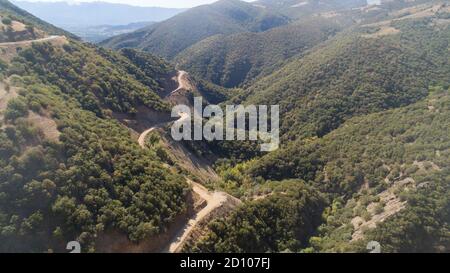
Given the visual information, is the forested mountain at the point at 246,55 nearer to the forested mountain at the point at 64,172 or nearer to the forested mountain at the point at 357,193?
the forested mountain at the point at 357,193

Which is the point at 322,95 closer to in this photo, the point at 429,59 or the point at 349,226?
the point at 429,59

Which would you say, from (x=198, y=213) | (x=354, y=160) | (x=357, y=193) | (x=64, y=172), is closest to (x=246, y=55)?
(x=354, y=160)

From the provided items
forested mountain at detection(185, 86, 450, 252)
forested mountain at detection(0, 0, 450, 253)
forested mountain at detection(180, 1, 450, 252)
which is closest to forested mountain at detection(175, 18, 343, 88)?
forested mountain at detection(180, 1, 450, 252)

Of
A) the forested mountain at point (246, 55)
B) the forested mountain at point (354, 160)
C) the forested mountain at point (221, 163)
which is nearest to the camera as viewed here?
the forested mountain at point (221, 163)

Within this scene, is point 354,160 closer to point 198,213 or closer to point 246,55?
point 198,213

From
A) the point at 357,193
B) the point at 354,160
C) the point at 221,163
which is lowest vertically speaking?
the point at 221,163

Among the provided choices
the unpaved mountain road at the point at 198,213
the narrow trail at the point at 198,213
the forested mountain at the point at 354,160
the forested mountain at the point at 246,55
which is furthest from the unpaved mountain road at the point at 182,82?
the unpaved mountain road at the point at 198,213

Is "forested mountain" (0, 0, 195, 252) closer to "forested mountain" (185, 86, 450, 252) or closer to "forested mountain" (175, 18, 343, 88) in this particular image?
"forested mountain" (185, 86, 450, 252)

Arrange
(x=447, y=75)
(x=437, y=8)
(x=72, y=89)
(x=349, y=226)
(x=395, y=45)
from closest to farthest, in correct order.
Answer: (x=349, y=226), (x=72, y=89), (x=447, y=75), (x=395, y=45), (x=437, y=8)

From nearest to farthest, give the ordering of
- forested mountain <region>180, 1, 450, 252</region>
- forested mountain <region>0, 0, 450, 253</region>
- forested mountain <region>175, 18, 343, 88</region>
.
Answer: forested mountain <region>0, 0, 450, 253</region>, forested mountain <region>180, 1, 450, 252</region>, forested mountain <region>175, 18, 343, 88</region>
